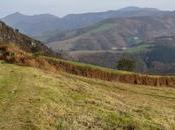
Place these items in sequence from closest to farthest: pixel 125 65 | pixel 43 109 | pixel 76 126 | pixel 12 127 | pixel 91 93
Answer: pixel 12 127 < pixel 76 126 < pixel 43 109 < pixel 91 93 < pixel 125 65

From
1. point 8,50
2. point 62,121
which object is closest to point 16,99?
point 62,121

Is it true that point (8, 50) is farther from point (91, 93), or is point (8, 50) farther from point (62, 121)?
point (62, 121)

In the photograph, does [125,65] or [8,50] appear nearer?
[8,50]

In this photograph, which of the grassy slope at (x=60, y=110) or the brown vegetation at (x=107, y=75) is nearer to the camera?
the grassy slope at (x=60, y=110)

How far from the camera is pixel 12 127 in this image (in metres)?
24.4

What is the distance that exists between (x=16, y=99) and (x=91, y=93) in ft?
33.9

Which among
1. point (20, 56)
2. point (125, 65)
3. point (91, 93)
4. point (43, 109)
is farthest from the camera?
point (125, 65)

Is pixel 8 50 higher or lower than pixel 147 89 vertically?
higher

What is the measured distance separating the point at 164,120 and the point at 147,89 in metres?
25.2

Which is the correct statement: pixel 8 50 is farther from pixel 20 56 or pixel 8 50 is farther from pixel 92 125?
pixel 92 125

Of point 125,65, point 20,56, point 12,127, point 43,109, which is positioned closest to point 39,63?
point 20,56

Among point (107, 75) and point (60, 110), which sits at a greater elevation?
point (60, 110)

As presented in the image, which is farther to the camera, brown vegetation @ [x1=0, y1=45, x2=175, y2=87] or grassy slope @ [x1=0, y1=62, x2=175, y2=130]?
brown vegetation @ [x1=0, y1=45, x2=175, y2=87]

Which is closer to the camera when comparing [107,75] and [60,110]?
[60,110]
